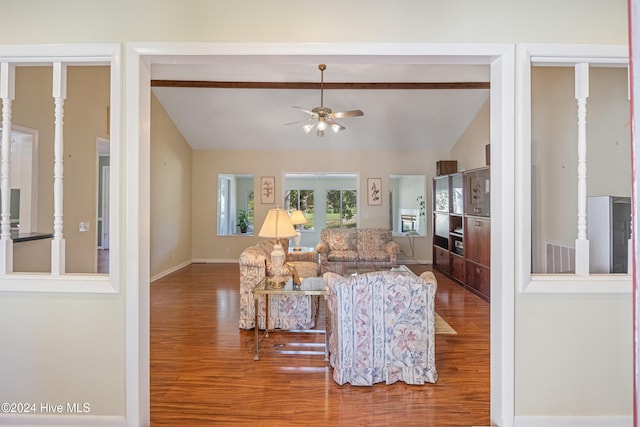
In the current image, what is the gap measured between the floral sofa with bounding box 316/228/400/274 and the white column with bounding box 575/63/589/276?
4.54 metres

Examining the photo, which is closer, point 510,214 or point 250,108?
point 510,214

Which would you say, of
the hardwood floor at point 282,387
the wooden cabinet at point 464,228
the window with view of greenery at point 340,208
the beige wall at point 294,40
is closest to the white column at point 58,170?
the beige wall at point 294,40

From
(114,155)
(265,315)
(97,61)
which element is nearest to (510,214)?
(114,155)

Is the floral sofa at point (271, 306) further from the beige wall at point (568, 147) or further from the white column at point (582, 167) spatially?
the beige wall at point (568, 147)

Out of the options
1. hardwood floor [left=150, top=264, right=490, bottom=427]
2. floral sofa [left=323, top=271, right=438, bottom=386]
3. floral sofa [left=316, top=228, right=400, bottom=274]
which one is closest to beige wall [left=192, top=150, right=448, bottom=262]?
floral sofa [left=316, top=228, right=400, bottom=274]

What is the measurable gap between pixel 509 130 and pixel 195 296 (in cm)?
466

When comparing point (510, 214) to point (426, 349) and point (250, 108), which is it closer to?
point (426, 349)

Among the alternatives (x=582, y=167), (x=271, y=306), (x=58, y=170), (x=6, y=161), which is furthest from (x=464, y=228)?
(x=6, y=161)

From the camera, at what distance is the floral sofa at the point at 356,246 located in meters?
6.52

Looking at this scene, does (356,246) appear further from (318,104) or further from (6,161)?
(6,161)

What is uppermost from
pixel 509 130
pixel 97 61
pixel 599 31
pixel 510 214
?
pixel 599 31

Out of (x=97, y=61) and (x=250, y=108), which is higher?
(x=250, y=108)

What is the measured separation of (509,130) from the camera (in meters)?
1.88

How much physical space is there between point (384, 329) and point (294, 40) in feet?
6.70
